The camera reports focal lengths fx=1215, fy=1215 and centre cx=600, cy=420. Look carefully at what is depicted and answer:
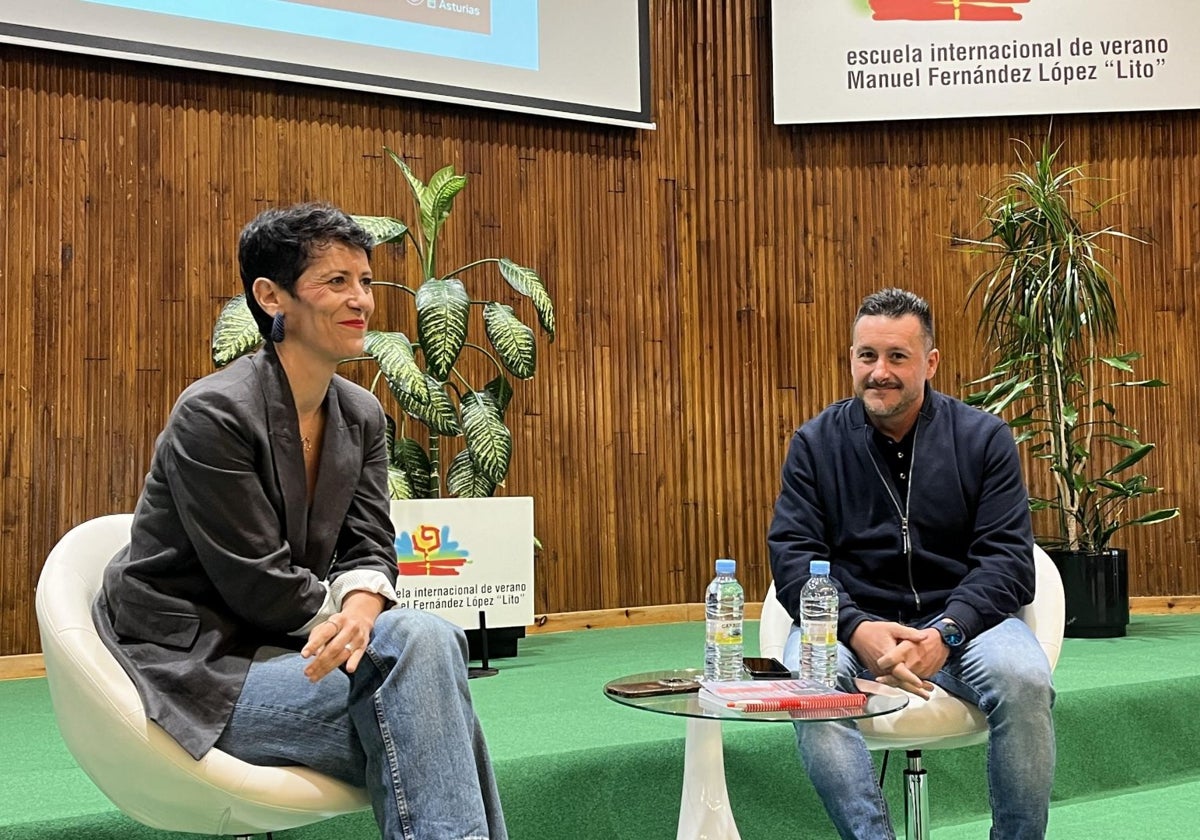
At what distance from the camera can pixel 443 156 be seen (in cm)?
481

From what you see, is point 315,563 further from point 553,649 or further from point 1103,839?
point 553,649

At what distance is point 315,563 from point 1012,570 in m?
1.35

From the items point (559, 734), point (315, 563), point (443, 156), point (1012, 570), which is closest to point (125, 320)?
point (443, 156)

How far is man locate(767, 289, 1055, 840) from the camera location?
2.22 m

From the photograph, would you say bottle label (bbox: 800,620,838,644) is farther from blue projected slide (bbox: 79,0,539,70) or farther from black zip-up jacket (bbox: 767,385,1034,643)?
blue projected slide (bbox: 79,0,539,70)

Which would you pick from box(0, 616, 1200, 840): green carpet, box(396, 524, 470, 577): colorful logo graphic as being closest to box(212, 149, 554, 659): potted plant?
box(396, 524, 470, 577): colorful logo graphic

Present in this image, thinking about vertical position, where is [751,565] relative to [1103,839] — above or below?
above

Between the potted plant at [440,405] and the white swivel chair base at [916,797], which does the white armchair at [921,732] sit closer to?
the white swivel chair base at [916,797]

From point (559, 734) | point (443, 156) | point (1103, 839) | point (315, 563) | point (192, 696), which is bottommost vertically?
point (1103, 839)

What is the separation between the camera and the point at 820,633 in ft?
7.22

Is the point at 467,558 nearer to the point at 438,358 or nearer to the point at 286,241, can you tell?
the point at 438,358

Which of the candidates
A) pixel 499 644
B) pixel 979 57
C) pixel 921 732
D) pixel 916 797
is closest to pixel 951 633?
pixel 921 732

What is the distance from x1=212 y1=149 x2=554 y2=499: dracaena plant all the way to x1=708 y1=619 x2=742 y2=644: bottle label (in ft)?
5.91

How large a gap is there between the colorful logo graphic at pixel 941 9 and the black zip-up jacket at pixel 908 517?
127 inches
